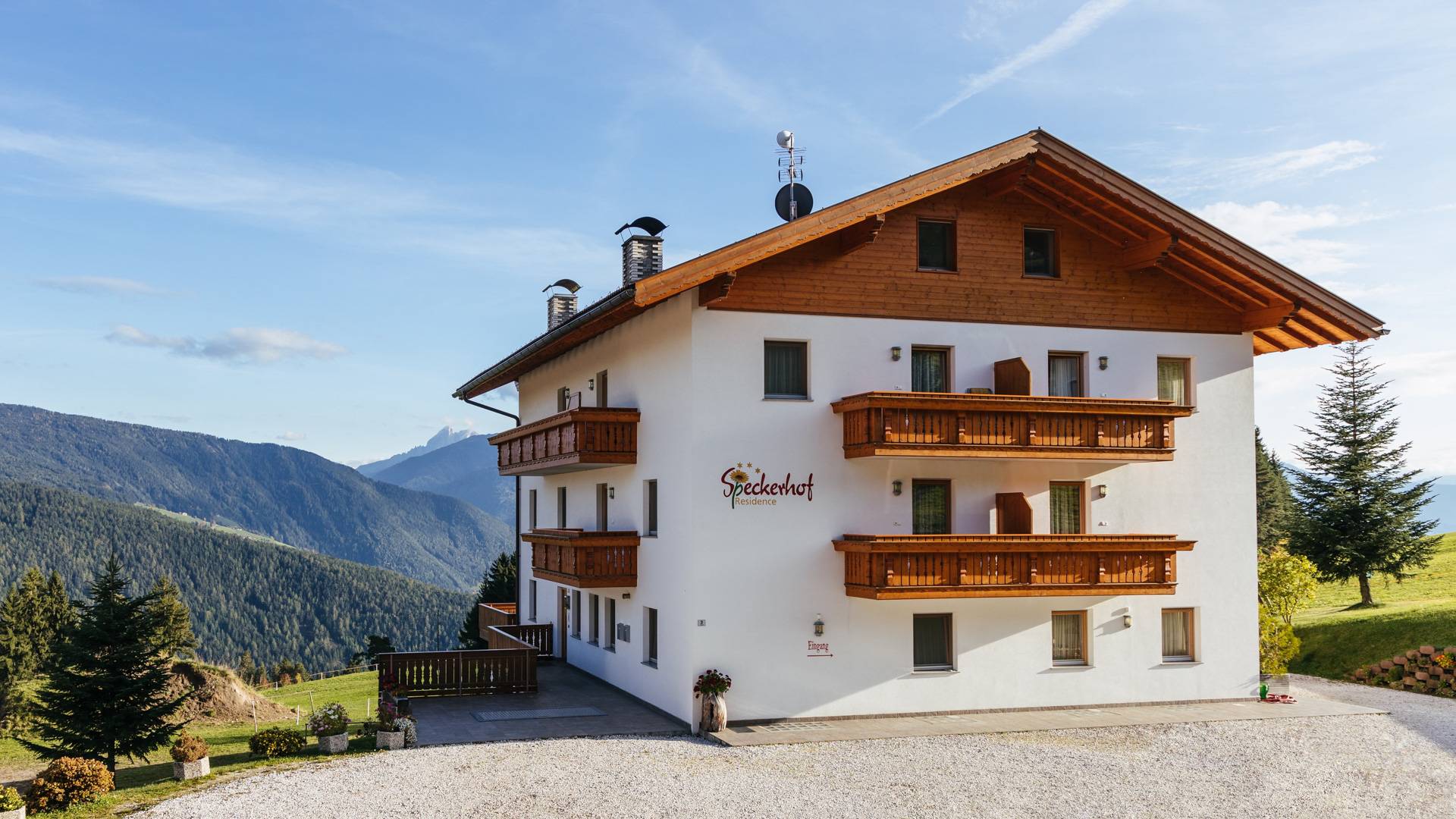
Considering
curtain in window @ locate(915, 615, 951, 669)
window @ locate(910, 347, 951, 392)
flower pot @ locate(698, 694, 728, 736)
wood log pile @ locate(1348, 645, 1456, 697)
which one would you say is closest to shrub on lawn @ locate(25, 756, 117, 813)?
flower pot @ locate(698, 694, 728, 736)

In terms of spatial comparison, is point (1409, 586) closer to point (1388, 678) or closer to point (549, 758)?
point (1388, 678)

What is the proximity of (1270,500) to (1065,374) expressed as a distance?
47285 mm

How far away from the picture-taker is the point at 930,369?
23.5 meters

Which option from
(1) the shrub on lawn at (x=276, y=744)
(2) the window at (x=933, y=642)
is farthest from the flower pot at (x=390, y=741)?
(2) the window at (x=933, y=642)

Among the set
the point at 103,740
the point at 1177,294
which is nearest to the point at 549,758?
the point at 103,740

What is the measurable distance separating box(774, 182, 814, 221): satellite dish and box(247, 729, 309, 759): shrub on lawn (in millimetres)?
14399

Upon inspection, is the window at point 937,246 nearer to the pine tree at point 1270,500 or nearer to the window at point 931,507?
the window at point 931,507

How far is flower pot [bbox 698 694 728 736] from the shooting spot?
21000 millimetres

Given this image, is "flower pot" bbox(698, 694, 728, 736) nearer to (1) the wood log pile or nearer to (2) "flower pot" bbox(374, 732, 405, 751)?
(2) "flower pot" bbox(374, 732, 405, 751)

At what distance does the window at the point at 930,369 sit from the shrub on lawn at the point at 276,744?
12.5 meters

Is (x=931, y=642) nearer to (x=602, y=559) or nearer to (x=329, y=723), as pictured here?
(x=602, y=559)

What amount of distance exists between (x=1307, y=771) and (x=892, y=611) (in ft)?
23.8

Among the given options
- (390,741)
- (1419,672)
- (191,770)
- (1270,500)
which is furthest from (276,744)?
(1270,500)

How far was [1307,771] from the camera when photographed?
18.8 meters
